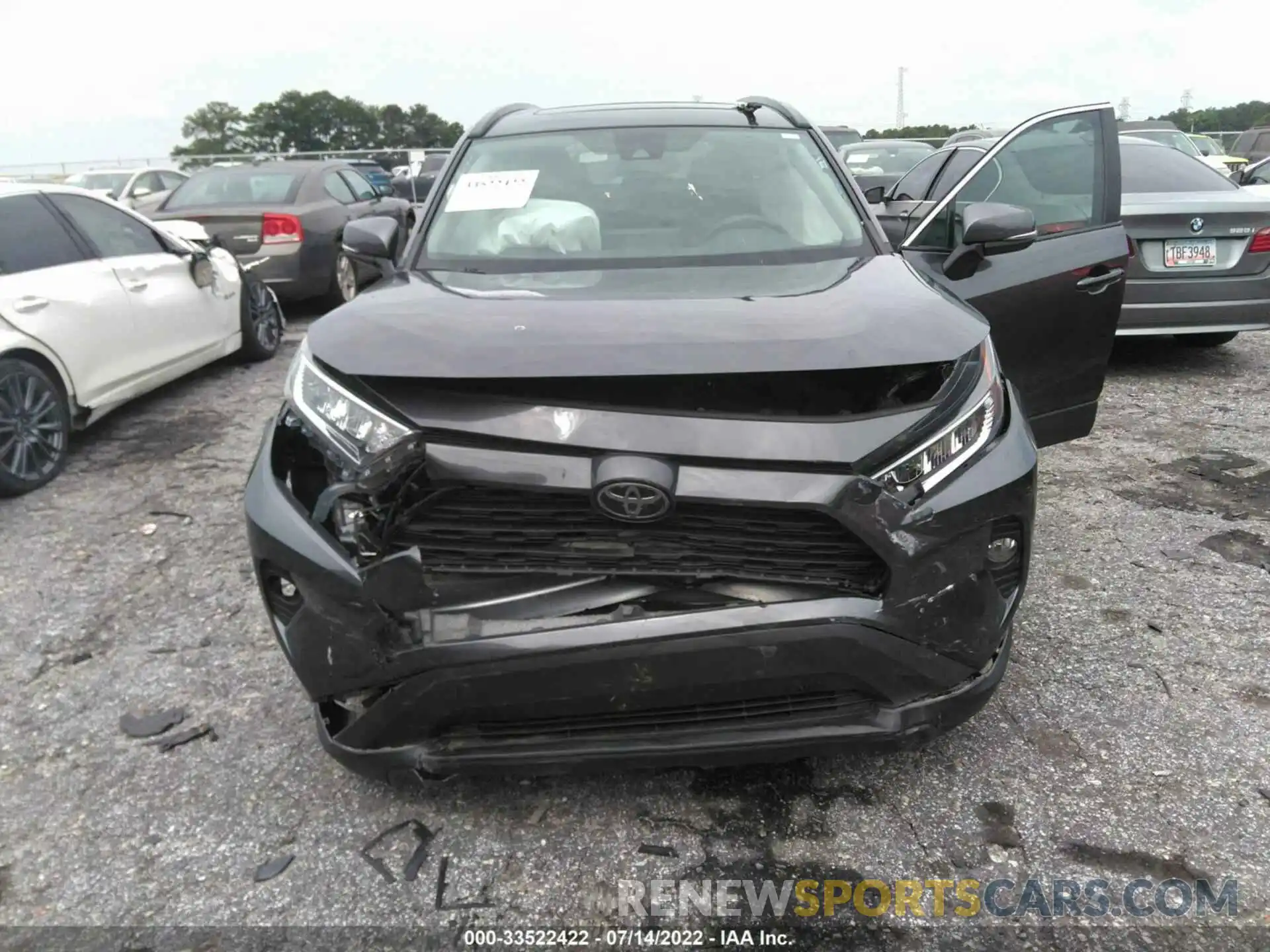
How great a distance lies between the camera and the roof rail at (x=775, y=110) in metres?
3.79

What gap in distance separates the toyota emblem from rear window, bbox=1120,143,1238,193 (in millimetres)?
5524

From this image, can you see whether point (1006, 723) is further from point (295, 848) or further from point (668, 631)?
point (295, 848)

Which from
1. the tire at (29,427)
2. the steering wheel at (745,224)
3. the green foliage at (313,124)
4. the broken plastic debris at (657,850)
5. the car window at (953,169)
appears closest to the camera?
the broken plastic debris at (657,850)

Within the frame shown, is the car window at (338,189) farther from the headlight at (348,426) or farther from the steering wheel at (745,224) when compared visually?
the headlight at (348,426)

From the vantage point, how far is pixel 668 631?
1.99 meters

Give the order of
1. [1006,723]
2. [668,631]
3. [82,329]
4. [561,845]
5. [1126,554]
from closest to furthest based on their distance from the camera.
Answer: [668,631] < [561,845] < [1006,723] < [1126,554] < [82,329]

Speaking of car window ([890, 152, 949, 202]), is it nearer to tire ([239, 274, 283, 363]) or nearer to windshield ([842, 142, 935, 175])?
tire ([239, 274, 283, 363])

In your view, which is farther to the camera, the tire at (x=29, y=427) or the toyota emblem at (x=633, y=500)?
the tire at (x=29, y=427)

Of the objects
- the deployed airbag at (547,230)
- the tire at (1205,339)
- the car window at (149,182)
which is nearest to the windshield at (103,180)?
the car window at (149,182)

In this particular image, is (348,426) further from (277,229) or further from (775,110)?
(277,229)

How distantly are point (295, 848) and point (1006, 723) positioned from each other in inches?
76.0

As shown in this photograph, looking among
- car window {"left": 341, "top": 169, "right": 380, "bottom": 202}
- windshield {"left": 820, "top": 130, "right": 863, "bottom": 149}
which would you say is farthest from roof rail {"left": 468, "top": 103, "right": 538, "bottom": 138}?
windshield {"left": 820, "top": 130, "right": 863, "bottom": 149}

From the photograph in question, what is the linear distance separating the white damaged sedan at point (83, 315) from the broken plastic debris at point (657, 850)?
154 inches

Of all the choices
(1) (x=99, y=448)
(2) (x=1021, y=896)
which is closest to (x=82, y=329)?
(1) (x=99, y=448)
